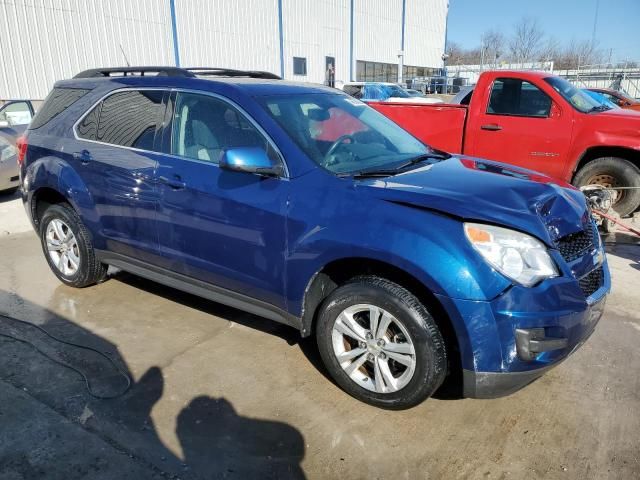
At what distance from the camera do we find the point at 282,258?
2973 millimetres

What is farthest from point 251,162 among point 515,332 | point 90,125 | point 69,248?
point 69,248

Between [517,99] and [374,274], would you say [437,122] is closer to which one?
[517,99]

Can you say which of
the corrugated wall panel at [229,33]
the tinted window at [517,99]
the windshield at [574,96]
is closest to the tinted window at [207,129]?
the tinted window at [517,99]

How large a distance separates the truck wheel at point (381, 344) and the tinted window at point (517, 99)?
504 cm

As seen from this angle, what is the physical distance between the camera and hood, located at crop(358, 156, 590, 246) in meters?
2.52

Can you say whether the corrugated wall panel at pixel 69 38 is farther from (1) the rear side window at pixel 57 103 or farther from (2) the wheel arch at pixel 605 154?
(2) the wheel arch at pixel 605 154

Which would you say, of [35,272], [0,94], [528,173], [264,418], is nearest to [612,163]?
[528,173]

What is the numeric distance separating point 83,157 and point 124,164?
0.53 metres

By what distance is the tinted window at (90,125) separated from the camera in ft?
13.3

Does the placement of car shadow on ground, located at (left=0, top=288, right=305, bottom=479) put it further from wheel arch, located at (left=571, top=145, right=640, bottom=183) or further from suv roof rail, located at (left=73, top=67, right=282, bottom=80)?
wheel arch, located at (left=571, top=145, right=640, bottom=183)

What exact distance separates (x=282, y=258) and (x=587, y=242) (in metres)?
1.73

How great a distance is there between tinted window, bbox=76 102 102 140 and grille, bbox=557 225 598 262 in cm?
344

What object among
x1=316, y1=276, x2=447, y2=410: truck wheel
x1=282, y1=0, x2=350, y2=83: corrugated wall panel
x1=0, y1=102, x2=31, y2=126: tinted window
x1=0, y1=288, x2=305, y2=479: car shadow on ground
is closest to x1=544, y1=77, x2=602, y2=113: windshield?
x1=316, y1=276, x2=447, y2=410: truck wheel

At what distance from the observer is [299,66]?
96.5 feet
